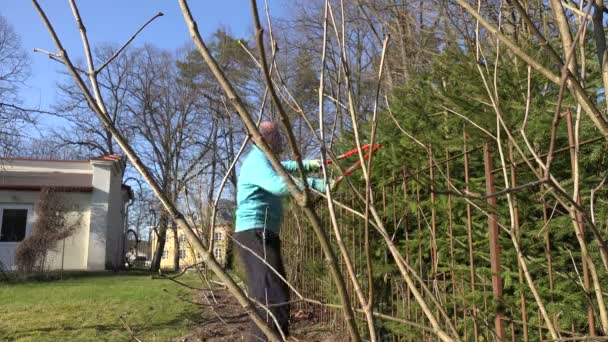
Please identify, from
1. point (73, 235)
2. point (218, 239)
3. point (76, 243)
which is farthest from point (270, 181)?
point (76, 243)

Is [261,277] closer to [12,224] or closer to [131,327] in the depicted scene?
[131,327]

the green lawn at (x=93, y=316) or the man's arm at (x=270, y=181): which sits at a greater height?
the man's arm at (x=270, y=181)

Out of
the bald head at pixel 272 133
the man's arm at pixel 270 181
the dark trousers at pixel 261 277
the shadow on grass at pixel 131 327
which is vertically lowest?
the shadow on grass at pixel 131 327

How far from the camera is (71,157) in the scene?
107ft

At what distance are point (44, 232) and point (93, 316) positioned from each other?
9391mm

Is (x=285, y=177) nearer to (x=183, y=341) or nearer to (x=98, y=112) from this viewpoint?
(x=98, y=112)

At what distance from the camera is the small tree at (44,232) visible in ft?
46.3

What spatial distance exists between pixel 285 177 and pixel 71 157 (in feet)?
115

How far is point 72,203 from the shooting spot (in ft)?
63.9

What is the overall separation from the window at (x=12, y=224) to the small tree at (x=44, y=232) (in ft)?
17.2

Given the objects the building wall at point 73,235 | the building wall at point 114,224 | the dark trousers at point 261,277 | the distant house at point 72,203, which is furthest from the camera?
the building wall at point 114,224

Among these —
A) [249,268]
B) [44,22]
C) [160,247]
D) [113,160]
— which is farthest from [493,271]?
[160,247]

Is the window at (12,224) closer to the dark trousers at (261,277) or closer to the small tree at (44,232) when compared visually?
the small tree at (44,232)

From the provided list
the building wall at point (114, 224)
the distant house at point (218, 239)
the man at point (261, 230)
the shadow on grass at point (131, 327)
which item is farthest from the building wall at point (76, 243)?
the man at point (261, 230)
